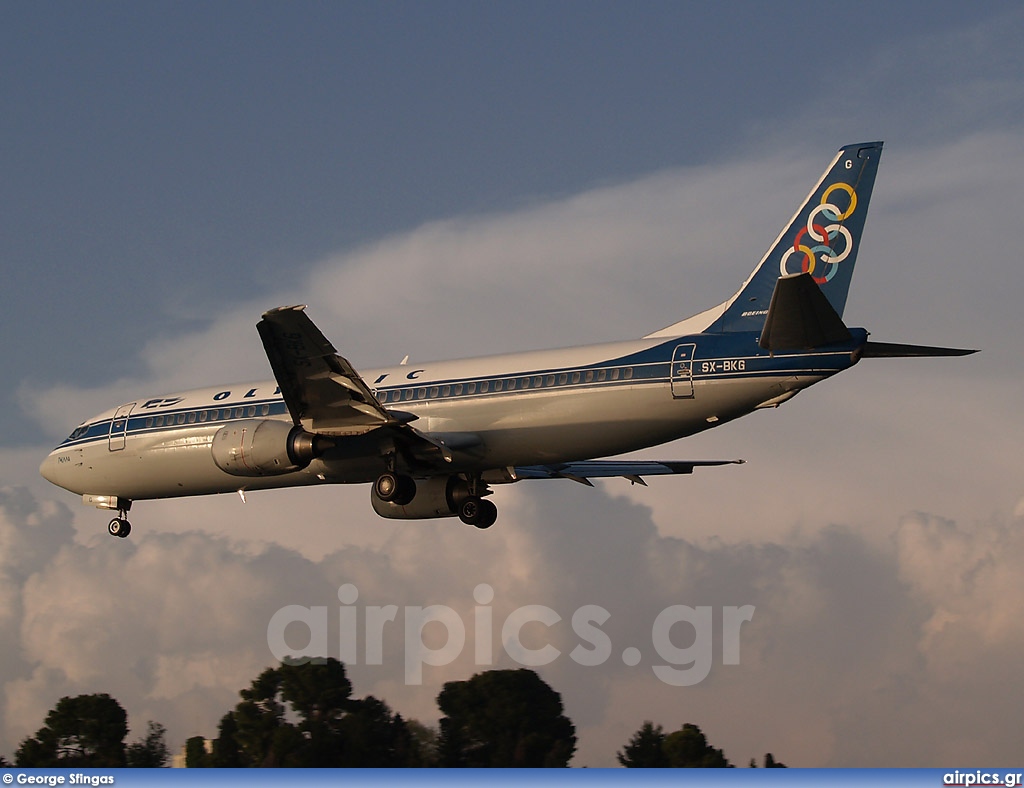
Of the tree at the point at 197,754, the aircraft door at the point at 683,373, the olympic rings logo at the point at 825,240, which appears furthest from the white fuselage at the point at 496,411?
the tree at the point at 197,754

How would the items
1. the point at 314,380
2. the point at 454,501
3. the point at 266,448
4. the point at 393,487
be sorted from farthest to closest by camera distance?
the point at 454,501 → the point at 393,487 → the point at 266,448 → the point at 314,380

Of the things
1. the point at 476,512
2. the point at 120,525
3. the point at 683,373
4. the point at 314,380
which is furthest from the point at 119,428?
the point at 683,373

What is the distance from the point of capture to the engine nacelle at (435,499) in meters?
36.2

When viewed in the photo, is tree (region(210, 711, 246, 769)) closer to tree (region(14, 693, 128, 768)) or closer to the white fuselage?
tree (region(14, 693, 128, 768))

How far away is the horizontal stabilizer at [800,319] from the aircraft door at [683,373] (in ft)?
5.74

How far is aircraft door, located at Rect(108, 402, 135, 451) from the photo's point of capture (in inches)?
1449

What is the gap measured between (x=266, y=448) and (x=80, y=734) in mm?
23471

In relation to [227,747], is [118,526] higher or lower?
higher

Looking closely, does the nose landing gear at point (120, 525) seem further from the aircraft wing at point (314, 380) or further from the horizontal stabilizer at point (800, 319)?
the horizontal stabilizer at point (800, 319)

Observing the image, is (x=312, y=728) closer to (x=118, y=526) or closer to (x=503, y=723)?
(x=503, y=723)

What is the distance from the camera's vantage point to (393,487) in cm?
3334

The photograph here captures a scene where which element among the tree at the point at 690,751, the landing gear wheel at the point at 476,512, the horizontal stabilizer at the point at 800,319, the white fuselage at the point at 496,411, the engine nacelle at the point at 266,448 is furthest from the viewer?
the tree at the point at 690,751

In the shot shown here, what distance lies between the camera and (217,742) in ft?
160

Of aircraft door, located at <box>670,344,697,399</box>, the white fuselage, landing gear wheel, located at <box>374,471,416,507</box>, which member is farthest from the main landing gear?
aircraft door, located at <box>670,344,697,399</box>
